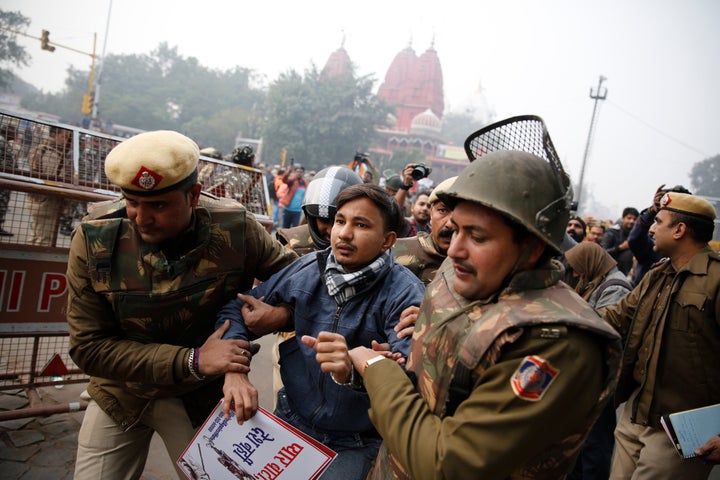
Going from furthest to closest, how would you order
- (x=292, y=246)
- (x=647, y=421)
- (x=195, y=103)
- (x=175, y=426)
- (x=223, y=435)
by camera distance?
(x=195, y=103) → (x=292, y=246) → (x=647, y=421) → (x=175, y=426) → (x=223, y=435)

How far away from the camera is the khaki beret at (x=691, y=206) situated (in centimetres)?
281

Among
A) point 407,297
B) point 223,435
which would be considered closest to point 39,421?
point 223,435

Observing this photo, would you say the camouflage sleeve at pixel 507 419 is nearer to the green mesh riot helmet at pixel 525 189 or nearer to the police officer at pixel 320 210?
the green mesh riot helmet at pixel 525 189

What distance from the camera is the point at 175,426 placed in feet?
7.04

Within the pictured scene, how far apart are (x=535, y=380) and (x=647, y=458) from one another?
2.16 meters

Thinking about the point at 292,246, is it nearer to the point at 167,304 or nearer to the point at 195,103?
the point at 167,304

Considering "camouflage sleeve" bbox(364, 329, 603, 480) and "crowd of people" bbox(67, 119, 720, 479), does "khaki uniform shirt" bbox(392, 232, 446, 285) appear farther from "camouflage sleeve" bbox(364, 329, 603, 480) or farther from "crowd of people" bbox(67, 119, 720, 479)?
"camouflage sleeve" bbox(364, 329, 603, 480)

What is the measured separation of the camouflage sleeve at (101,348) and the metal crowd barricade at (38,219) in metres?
1.52

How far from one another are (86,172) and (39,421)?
6.27 feet

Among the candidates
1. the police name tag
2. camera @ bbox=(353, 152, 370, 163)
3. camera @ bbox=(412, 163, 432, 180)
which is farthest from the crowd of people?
camera @ bbox=(353, 152, 370, 163)

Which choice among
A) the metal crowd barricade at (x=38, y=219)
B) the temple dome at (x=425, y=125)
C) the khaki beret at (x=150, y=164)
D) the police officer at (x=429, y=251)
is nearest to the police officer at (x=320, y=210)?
the police officer at (x=429, y=251)

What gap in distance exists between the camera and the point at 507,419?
111 centimetres

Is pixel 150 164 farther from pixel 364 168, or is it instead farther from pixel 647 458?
pixel 364 168

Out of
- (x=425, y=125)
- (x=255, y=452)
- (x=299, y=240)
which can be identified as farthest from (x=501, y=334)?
(x=425, y=125)
